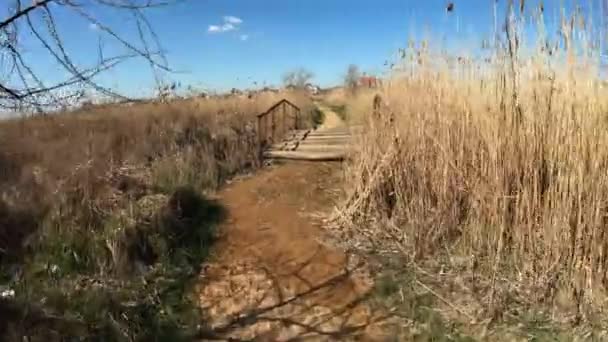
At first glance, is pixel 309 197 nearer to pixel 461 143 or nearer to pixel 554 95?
pixel 461 143

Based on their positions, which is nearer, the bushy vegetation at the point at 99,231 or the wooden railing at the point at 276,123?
the bushy vegetation at the point at 99,231

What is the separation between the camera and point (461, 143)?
328 centimetres

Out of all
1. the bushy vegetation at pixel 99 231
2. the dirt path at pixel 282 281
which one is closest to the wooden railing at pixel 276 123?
the bushy vegetation at pixel 99 231

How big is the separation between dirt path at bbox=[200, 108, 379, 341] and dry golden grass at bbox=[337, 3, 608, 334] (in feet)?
1.49

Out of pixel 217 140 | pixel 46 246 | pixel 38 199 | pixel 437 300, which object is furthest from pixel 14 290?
pixel 217 140

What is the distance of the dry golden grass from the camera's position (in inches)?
101

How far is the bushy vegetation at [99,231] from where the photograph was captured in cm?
281

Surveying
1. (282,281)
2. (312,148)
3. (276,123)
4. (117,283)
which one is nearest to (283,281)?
(282,281)

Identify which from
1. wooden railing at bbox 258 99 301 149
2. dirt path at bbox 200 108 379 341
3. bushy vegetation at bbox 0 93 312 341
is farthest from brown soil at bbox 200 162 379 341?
wooden railing at bbox 258 99 301 149

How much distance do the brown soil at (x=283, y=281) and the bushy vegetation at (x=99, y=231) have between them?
0.16 m

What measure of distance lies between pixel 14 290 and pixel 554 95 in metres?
3.05

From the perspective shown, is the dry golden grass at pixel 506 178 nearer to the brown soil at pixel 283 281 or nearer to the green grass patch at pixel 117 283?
the brown soil at pixel 283 281

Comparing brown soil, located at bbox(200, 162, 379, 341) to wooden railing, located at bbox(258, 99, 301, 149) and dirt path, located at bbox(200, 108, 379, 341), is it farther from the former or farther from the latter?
wooden railing, located at bbox(258, 99, 301, 149)

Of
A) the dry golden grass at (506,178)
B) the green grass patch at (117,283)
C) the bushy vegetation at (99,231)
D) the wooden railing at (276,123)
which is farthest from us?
the wooden railing at (276,123)
